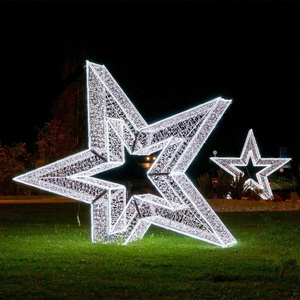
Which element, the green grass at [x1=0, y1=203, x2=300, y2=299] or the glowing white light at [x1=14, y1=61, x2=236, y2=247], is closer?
the green grass at [x1=0, y1=203, x2=300, y2=299]

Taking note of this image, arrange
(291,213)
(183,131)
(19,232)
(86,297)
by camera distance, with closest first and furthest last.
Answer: (86,297) < (183,131) < (19,232) < (291,213)

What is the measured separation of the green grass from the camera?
746cm

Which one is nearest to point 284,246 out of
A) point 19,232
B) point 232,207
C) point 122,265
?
point 122,265

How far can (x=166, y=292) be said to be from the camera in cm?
742

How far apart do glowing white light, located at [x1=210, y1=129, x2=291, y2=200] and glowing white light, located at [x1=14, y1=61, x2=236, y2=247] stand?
40.6 feet

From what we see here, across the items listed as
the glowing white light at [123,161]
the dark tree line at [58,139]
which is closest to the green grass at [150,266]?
the glowing white light at [123,161]

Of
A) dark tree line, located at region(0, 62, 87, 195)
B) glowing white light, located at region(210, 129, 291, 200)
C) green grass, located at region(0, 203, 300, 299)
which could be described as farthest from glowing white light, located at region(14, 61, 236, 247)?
dark tree line, located at region(0, 62, 87, 195)

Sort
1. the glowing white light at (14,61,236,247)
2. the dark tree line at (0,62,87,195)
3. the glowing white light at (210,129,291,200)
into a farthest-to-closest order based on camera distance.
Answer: the dark tree line at (0,62,87,195), the glowing white light at (210,129,291,200), the glowing white light at (14,61,236,247)

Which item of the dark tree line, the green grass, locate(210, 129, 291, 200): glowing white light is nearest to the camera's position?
the green grass

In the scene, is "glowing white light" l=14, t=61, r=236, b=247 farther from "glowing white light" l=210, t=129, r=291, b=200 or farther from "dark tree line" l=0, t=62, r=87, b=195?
"dark tree line" l=0, t=62, r=87, b=195

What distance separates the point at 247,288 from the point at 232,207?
13.4m

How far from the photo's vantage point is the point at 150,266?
30.1 ft

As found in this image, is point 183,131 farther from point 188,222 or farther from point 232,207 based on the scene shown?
point 232,207

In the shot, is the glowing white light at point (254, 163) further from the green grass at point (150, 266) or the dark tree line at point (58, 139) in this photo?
the dark tree line at point (58, 139)
